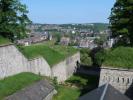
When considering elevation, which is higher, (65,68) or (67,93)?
(67,93)

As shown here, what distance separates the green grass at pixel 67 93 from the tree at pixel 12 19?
6095 mm

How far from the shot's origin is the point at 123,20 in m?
38.8

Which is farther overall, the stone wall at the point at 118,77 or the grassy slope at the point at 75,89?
the grassy slope at the point at 75,89

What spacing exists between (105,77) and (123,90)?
152 cm

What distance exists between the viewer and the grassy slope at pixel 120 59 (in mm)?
26494

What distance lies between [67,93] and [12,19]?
821cm

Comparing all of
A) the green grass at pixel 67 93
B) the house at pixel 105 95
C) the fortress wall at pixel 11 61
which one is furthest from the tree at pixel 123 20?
the house at pixel 105 95

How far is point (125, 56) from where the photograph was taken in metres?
27.2

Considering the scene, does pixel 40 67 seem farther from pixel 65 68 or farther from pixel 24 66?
pixel 65 68

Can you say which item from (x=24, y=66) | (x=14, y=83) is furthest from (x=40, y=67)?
(x=14, y=83)

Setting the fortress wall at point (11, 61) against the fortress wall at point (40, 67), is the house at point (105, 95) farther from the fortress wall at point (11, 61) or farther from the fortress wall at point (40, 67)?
the fortress wall at point (40, 67)

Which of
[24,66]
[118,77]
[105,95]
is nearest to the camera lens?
[105,95]

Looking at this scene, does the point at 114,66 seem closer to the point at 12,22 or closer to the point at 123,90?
the point at 123,90

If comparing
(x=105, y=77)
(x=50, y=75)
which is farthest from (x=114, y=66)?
(x=50, y=75)
